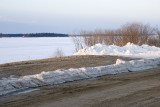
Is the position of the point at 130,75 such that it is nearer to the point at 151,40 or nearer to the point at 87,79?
the point at 87,79

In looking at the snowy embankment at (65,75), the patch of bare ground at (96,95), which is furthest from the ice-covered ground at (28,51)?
the patch of bare ground at (96,95)

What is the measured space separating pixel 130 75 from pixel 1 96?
6.07m

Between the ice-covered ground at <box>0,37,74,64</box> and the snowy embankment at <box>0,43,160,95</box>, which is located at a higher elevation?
the snowy embankment at <box>0,43,160,95</box>

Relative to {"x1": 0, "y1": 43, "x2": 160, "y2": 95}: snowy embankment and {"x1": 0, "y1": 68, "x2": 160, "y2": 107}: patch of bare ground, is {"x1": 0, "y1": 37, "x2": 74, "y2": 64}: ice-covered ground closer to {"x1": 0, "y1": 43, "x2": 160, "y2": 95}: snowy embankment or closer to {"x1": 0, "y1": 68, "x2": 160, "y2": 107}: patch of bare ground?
{"x1": 0, "y1": 43, "x2": 160, "y2": 95}: snowy embankment

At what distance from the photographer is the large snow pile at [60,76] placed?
8799mm

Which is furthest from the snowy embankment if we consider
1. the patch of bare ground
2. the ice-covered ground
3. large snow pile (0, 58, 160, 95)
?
the ice-covered ground

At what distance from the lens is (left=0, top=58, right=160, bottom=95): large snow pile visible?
8799 millimetres

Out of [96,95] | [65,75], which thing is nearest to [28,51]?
[65,75]

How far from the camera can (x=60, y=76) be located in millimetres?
10219

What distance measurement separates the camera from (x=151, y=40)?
3450cm

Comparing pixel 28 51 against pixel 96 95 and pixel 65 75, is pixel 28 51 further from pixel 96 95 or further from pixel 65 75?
pixel 96 95

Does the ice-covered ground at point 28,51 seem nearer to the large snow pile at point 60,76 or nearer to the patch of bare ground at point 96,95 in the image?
the large snow pile at point 60,76

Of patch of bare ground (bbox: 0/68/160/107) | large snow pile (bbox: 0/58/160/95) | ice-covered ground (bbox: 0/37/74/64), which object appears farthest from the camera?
ice-covered ground (bbox: 0/37/74/64)

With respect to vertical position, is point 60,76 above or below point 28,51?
above
